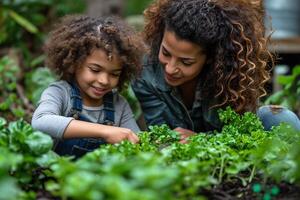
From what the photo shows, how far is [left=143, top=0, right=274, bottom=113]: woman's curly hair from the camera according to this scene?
3.45 metres

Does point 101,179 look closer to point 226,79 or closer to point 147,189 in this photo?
point 147,189

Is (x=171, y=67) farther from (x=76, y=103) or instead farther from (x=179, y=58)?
(x=76, y=103)

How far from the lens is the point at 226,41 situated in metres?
3.53

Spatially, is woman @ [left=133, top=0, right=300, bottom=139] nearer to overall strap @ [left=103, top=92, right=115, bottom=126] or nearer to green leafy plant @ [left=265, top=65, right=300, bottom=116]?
overall strap @ [left=103, top=92, right=115, bottom=126]

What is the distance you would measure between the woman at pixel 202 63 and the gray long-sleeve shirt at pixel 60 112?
0.79ft

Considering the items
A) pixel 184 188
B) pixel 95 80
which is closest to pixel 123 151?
pixel 184 188

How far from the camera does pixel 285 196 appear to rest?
2.16 metres

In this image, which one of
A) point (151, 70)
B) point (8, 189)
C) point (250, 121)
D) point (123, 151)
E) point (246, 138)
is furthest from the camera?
point (151, 70)

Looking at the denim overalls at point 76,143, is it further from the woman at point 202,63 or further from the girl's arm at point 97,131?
the woman at point 202,63

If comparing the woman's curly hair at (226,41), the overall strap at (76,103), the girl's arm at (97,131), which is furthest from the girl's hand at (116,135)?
the woman's curly hair at (226,41)

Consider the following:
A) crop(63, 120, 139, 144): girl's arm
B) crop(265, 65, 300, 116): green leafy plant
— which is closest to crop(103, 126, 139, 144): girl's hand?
crop(63, 120, 139, 144): girl's arm

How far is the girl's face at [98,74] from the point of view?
133 inches

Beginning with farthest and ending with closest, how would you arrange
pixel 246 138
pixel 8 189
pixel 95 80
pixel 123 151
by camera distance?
pixel 95 80, pixel 246 138, pixel 123 151, pixel 8 189

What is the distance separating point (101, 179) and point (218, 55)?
6.43 ft
